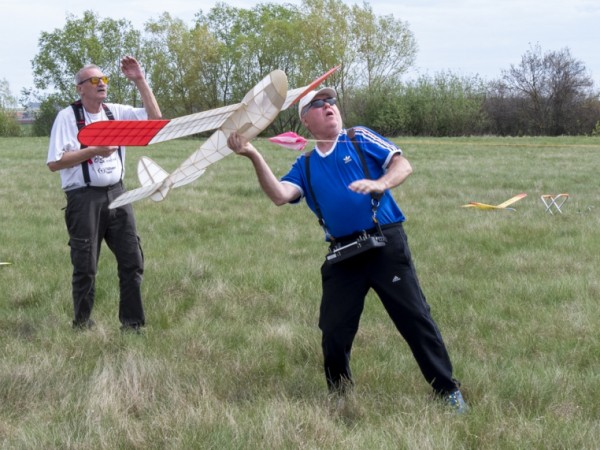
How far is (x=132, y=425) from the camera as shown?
12.4 ft

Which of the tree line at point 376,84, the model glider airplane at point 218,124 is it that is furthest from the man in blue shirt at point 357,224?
the tree line at point 376,84

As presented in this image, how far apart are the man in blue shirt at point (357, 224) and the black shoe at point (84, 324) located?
99.0 inches

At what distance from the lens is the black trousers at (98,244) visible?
5.54 metres

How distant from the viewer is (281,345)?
17.3ft

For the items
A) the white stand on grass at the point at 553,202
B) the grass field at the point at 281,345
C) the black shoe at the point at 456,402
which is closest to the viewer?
the grass field at the point at 281,345

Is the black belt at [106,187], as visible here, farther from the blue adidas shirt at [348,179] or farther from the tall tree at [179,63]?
the tall tree at [179,63]

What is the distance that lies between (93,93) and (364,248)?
8.72 feet

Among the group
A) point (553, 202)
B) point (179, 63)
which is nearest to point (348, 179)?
point (553, 202)

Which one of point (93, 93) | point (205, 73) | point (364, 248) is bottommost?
point (364, 248)

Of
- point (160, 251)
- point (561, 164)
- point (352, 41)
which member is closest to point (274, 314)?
point (160, 251)

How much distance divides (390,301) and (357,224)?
468mm

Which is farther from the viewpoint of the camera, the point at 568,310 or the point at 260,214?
the point at 260,214

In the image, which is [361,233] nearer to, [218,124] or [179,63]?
[218,124]

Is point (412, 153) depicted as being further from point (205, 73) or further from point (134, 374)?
point (205, 73)
